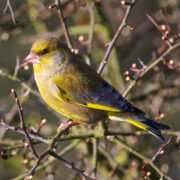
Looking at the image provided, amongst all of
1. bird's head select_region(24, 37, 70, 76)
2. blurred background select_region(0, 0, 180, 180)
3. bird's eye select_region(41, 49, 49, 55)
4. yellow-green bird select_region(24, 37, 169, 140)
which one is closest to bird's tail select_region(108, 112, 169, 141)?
yellow-green bird select_region(24, 37, 169, 140)

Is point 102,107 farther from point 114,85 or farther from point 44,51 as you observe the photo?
point 114,85

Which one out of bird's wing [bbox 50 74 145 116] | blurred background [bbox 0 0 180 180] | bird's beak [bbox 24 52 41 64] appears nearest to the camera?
bird's beak [bbox 24 52 41 64]

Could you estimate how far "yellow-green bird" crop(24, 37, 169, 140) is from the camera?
3711 mm

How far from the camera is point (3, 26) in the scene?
514cm

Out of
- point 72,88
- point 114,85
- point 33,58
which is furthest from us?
point 114,85

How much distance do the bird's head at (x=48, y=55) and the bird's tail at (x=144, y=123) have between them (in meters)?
0.78

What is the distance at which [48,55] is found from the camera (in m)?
3.74

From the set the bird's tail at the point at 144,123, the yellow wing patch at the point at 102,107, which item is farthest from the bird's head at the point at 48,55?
the bird's tail at the point at 144,123

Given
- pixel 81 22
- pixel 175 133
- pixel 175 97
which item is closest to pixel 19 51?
pixel 81 22

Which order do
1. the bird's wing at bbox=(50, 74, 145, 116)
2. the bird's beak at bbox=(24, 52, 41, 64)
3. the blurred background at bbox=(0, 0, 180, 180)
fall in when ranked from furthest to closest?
1. the blurred background at bbox=(0, 0, 180, 180)
2. the bird's wing at bbox=(50, 74, 145, 116)
3. the bird's beak at bbox=(24, 52, 41, 64)

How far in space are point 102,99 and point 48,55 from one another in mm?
759

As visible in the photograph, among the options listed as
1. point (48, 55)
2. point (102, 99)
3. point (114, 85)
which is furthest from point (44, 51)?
point (114, 85)

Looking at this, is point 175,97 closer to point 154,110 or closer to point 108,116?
point 154,110

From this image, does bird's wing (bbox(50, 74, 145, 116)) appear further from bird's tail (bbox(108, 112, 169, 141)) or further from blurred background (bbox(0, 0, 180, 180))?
blurred background (bbox(0, 0, 180, 180))
